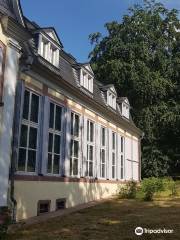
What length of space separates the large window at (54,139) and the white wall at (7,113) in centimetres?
328

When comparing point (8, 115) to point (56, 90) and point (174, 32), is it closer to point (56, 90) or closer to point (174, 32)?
point (56, 90)

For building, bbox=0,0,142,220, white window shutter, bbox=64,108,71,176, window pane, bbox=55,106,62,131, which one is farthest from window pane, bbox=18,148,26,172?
white window shutter, bbox=64,108,71,176

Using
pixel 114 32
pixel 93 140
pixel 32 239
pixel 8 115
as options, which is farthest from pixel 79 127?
pixel 114 32

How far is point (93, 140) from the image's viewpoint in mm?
20172

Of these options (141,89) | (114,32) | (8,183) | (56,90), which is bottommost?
(8,183)

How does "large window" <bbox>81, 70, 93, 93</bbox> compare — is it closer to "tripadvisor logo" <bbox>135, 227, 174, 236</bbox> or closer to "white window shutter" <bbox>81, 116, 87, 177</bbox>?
"white window shutter" <bbox>81, 116, 87, 177</bbox>

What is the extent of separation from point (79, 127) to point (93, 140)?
7.26 ft

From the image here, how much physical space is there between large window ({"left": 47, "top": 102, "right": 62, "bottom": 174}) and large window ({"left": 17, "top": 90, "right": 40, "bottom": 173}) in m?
1.16

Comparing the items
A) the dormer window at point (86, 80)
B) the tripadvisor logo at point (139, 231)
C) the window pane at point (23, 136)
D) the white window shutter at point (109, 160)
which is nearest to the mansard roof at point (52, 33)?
the dormer window at point (86, 80)

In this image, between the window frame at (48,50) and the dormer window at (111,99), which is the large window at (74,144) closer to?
the window frame at (48,50)

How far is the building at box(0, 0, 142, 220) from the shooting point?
472 inches

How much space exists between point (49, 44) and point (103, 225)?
27.3 feet

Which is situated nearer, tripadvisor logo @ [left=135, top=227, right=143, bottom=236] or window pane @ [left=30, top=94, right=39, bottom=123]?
tripadvisor logo @ [left=135, top=227, right=143, bottom=236]

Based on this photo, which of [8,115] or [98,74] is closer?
[8,115]
